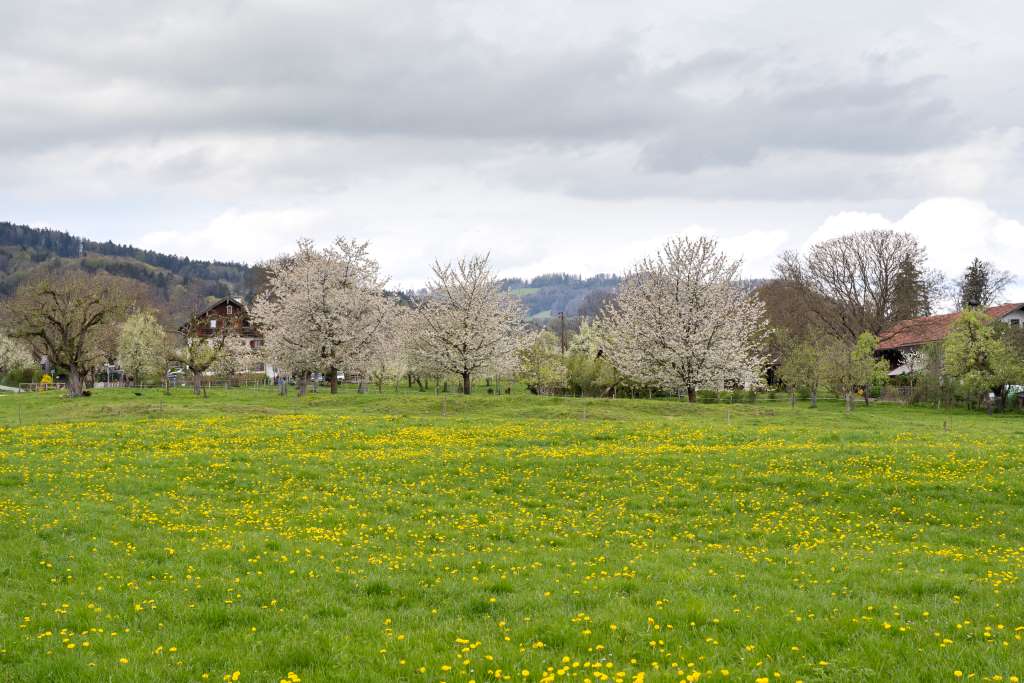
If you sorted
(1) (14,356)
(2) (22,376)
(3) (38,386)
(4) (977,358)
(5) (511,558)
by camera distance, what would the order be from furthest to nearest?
1. (1) (14,356)
2. (2) (22,376)
3. (3) (38,386)
4. (4) (977,358)
5. (5) (511,558)

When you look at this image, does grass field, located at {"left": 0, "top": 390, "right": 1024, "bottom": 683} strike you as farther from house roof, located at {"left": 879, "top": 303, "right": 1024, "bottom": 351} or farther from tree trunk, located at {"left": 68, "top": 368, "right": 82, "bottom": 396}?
house roof, located at {"left": 879, "top": 303, "right": 1024, "bottom": 351}

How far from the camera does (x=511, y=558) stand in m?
14.0

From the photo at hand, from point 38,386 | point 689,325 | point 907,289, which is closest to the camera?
point 689,325

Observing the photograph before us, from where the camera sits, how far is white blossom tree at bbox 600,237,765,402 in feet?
174

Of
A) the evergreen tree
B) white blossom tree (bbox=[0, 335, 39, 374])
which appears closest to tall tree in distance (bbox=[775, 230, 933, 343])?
the evergreen tree

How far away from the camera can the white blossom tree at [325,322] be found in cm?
6012

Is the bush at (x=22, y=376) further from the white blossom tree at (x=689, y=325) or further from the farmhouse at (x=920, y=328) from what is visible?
the farmhouse at (x=920, y=328)

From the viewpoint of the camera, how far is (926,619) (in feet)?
33.8

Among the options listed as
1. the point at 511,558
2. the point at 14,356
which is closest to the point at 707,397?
the point at 511,558

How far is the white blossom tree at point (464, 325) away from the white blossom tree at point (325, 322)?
4.35m

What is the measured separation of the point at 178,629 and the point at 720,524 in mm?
11910

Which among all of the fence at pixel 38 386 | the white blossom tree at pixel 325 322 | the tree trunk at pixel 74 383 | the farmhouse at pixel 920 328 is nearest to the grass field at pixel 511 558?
the white blossom tree at pixel 325 322

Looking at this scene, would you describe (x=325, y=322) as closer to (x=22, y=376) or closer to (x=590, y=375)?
(x=590, y=375)

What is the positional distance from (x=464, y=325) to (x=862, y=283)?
2144 inches
